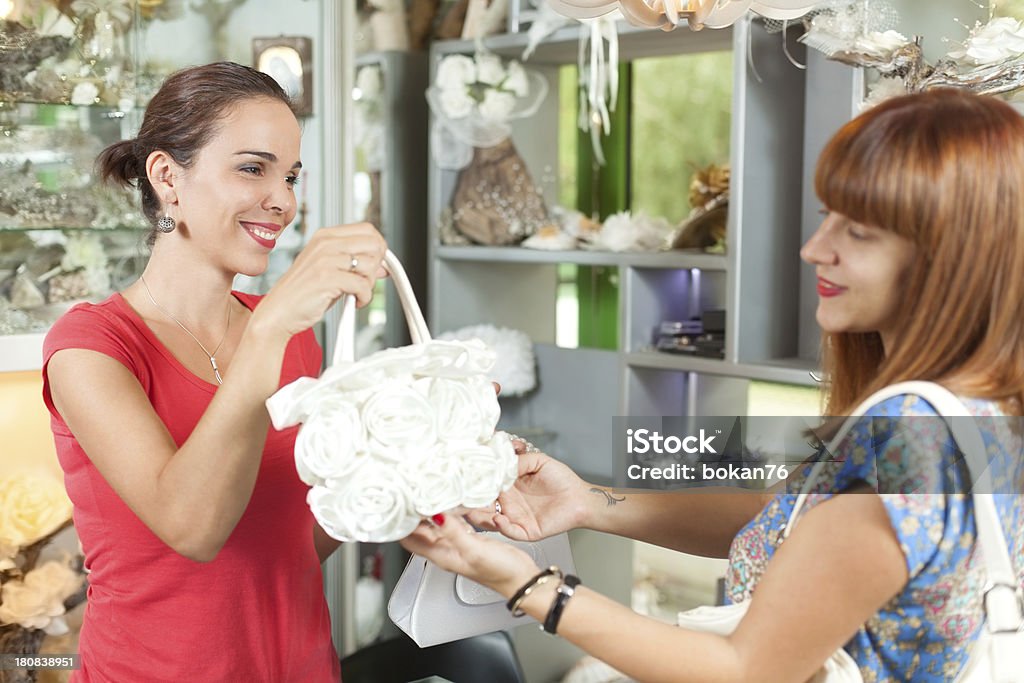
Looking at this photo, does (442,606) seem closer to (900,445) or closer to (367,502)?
(367,502)

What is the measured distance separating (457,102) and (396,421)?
7.44 feet

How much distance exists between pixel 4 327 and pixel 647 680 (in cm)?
198

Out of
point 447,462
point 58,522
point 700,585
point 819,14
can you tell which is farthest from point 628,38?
point 447,462

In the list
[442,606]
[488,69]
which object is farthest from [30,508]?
[488,69]

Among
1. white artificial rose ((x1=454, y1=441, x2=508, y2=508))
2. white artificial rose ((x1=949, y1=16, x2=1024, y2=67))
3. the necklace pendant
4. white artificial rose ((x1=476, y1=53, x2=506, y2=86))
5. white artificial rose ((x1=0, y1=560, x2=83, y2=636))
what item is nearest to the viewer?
white artificial rose ((x1=454, y1=441, x2=508, y2=508))

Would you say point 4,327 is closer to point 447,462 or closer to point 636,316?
point 636,316

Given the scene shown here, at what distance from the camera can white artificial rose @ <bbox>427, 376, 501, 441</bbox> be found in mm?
1073

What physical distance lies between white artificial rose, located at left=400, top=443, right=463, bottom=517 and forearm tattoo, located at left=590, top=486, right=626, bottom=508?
44cm

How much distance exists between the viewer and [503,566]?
110 centimetres

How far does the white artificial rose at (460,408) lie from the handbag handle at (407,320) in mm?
75

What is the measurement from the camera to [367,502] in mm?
1030

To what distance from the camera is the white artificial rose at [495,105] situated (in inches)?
125

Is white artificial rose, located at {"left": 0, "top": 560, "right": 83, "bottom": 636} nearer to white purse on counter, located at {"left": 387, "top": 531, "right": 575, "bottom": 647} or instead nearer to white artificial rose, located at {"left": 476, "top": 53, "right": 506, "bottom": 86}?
white purse on counter, located at {"left": 387, "top": 531, "right": 575, "bottom": 647}

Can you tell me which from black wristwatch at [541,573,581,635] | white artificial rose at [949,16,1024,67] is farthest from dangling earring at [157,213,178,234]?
white artificial rose at [949,16,1024,67]
